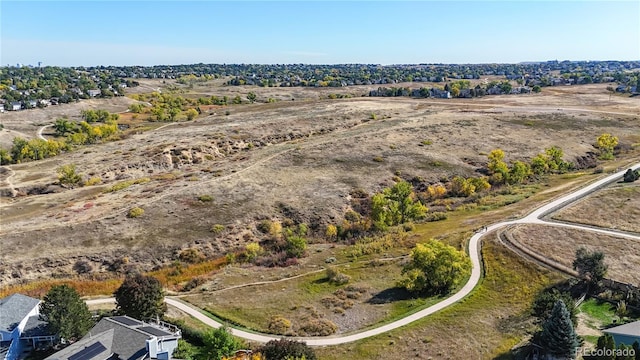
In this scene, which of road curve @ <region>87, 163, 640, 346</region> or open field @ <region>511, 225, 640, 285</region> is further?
open field @ <region>511, 225, 640, 285</region>

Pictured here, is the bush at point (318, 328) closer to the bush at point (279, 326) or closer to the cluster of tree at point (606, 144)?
the bush at point (279, 326)

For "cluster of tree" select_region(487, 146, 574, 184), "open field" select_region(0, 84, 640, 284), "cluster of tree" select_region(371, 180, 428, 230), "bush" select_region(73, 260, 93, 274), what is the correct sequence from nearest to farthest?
"bush" select_region(73, 260, 93, 274) → "open field" select_region(0, 84, 640, 284) → "cluster of tree" select_region(371, 180, 428, 230) → "cluster of tree" select_region(487, 146, 574, 184)

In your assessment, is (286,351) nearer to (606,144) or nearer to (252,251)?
(252,251)

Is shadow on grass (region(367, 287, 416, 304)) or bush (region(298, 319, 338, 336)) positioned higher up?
shadow on grass (region(367, 287, 416, 304))

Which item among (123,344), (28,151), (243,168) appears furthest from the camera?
(28,151)

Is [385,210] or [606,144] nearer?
[385,210]

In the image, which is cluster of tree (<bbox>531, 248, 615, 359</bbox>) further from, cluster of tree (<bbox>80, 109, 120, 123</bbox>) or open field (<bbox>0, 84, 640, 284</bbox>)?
cluster of tree (<bbox>80, 109, 120, 123</bbox>)

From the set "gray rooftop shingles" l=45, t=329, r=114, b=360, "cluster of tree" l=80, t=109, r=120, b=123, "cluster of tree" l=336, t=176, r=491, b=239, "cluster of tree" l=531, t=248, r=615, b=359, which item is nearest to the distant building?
"cluster of tree" l=80, t=109, r=120, b=123

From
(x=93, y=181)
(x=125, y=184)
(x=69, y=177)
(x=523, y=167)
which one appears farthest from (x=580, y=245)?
(x=69, y=177)
